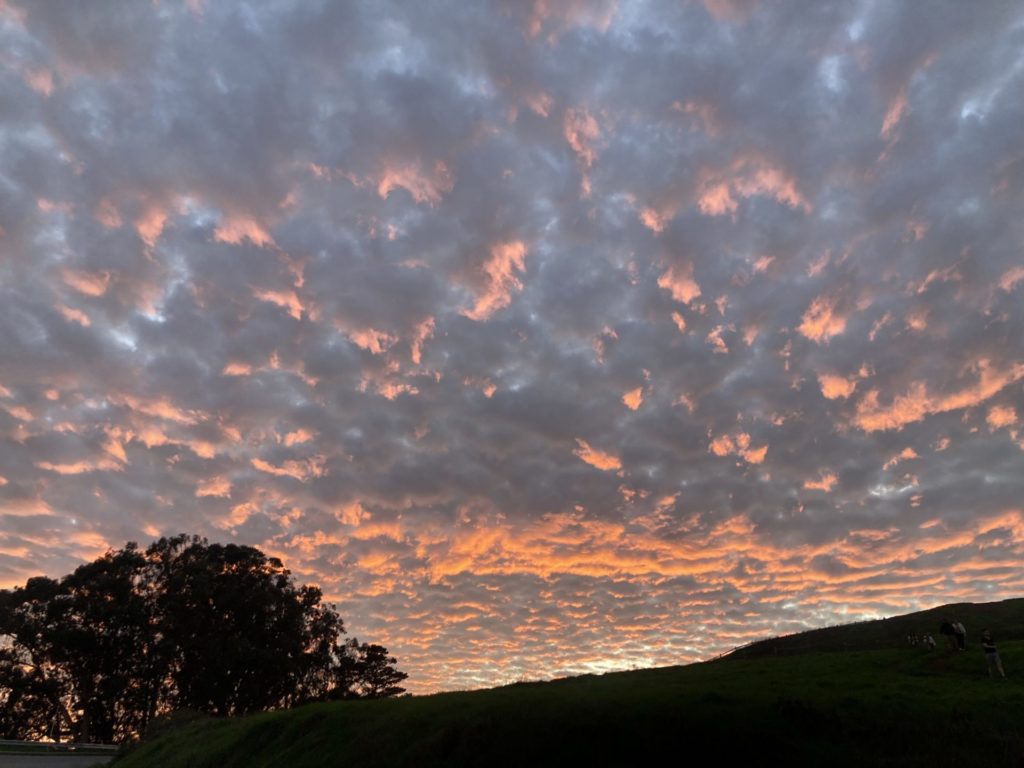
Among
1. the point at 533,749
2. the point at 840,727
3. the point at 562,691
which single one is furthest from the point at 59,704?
the point at 840,727

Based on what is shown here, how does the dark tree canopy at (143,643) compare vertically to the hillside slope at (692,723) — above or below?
above

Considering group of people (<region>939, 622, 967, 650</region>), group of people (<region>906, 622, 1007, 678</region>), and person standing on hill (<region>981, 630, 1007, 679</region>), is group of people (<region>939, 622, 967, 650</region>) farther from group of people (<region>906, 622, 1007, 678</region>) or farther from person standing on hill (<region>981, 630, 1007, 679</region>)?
person standing on hill (<region>981, 630, 1007, 679</region>)

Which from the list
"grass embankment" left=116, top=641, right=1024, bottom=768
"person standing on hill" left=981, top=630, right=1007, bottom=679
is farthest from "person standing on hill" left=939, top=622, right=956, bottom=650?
"person standing on hill" left=981, top=630, right=1007, bottom=679

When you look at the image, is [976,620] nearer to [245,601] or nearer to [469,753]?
[469,753]

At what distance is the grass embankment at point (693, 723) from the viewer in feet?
84.2

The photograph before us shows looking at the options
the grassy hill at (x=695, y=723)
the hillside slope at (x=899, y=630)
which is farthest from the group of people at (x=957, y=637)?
the hillside slope at (x=899, y=630)

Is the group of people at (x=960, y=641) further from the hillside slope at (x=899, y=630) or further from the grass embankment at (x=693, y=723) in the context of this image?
the hillside slope at (x=899, y=630)

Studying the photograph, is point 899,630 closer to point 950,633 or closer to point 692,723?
point 950,633

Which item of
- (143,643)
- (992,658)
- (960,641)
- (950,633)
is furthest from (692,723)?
(143,643)

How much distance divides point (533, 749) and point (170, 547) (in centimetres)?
8374

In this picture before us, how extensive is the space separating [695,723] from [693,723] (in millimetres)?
87

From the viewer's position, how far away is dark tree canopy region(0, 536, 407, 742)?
83.4m

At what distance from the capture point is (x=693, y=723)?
2809 centimetres

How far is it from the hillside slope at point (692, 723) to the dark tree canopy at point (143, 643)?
46.8 m
